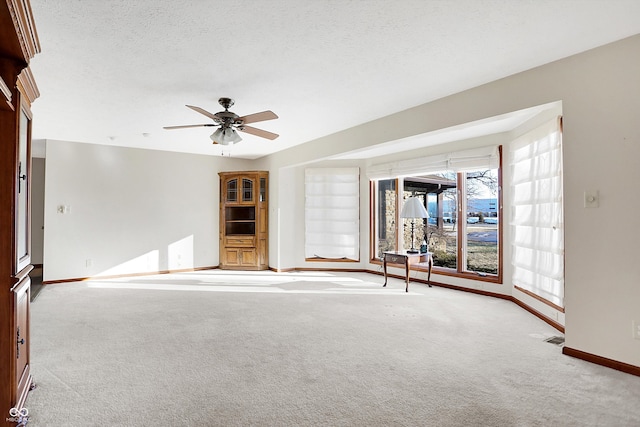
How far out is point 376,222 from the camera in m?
7.05

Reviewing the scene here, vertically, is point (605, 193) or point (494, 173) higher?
point (494, 173)

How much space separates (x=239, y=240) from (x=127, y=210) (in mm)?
2147

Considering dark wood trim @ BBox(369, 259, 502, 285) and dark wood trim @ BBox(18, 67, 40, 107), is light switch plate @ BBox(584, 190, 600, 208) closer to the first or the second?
dark wood trim @ BBox(369, 259, 502, 285)

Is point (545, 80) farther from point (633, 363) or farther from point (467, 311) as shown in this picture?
point (467, 311)

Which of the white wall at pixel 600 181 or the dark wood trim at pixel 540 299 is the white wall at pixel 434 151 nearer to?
the white wall at pixel 600 181

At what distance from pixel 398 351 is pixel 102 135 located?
210 inches

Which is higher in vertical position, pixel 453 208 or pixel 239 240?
pixel 453 208

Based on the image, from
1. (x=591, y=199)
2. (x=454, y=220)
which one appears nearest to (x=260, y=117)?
(x=591, y=199)

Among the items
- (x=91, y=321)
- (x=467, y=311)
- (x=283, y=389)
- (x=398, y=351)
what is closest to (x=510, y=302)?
(x=467, y=311)

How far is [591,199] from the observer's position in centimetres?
286

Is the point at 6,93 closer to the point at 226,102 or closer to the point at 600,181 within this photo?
the point at 226,102

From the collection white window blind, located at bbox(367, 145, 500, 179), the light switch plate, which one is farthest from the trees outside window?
the light switch plate

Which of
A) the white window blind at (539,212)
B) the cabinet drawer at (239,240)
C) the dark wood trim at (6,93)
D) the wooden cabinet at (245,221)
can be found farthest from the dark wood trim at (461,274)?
the dark wood trim at (6,93)

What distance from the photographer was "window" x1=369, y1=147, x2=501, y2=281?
5.35 meters
